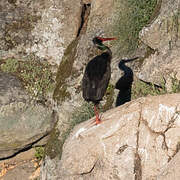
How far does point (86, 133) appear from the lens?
22.3 ft

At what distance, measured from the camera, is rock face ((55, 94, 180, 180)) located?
233 inches

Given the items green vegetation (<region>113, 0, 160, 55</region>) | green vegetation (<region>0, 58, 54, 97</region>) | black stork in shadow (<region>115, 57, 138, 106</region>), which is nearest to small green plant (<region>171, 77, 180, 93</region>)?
black stork in shadow (<region>115, 57, 138, 106</region>)

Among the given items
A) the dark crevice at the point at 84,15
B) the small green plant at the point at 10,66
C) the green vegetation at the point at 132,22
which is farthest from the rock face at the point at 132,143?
the dark crevice at the point at 84,15

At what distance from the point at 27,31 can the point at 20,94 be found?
1935mm

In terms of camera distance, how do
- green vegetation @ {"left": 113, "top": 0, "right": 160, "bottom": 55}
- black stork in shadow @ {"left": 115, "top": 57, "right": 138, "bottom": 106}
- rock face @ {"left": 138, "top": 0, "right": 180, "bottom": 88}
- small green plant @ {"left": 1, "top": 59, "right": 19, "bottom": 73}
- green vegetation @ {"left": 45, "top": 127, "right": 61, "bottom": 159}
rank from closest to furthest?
rock face @ {"left": 138, "top": 0, "right": 180, "bottom": 88}
black stork in shadow @ {"left": 115, "top": 57, "right": 138, "bottom": 106}
green vegetation @ {"left": 45, "top": 127, "right": 61, "bottom": 159}
green vegetation @ {"left": 113, "top": 0, "right": 160, "bottom": 55}
small green plant @ {"left": 1, "top": 59, "right": 19, "bottom": 73}

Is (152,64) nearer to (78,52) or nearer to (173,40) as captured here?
(173,40)

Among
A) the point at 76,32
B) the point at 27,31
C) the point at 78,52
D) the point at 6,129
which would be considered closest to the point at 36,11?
the point at 27,31

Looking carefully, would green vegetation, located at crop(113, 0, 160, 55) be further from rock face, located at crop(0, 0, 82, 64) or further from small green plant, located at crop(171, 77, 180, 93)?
small green plant, located at crop(171, 77, 180, 93)

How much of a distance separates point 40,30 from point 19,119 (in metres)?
2.70

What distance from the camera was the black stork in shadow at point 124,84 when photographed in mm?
8758

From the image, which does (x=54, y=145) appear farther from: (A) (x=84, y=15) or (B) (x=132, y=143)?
(A) (x=84, y=15)

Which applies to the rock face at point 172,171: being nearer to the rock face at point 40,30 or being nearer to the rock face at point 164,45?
the rock face at point 164,45

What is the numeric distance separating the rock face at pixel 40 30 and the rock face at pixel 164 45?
2.89m

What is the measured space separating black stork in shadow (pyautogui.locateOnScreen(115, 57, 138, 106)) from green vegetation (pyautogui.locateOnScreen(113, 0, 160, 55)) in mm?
426
